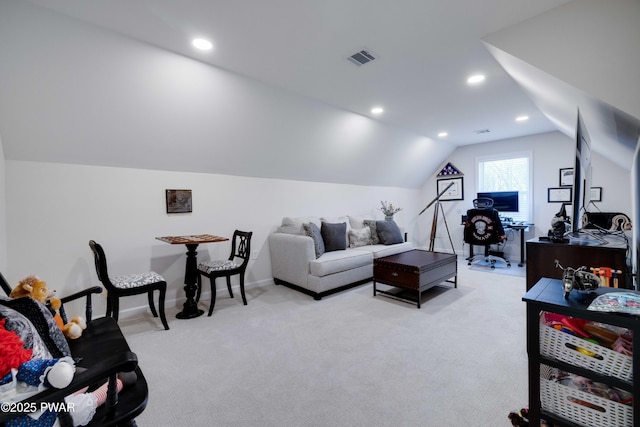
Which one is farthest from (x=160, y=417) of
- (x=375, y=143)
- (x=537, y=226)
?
(x=537, y=226)

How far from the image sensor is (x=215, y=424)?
1.53m

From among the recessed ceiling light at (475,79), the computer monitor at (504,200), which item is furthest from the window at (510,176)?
the recessed ceiling light at (475,79)

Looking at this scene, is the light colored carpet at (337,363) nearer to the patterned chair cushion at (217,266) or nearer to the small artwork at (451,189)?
the patterned chair cushion at (217,266)

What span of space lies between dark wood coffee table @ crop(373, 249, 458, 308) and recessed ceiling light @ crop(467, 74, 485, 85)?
2.14m

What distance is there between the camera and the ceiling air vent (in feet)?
8.40

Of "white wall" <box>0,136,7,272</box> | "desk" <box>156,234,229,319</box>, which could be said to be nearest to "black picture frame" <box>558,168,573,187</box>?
"desk" <box>156,234,229,319</box>

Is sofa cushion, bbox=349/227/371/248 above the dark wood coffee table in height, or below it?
above

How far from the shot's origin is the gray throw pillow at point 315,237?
3773 millimetres

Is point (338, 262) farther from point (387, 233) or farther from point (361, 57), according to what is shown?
point (361, 57)

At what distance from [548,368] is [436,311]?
1788mm

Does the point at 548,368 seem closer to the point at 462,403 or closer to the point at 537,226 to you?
the point at 462,403

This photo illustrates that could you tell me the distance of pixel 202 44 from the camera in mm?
2404

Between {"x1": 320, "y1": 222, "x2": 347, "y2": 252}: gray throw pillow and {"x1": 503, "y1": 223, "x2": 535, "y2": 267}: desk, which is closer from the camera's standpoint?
{"x1": 320, "y1": 222, "x2": 347, "y2": 252}: gray throw pillow

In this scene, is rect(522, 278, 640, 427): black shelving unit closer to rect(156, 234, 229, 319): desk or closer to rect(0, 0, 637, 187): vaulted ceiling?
rect(0, 0, 637, 187): vaulted ceiling
